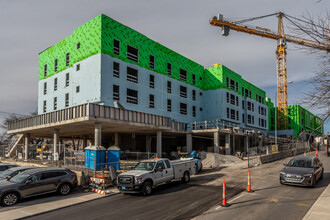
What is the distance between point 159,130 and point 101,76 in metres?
10.7

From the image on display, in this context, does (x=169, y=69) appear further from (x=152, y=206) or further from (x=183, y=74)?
(x=152, y=206)

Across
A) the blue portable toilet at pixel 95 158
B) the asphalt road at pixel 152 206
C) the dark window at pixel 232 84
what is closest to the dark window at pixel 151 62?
the blue portable toilet at pixel 95 158

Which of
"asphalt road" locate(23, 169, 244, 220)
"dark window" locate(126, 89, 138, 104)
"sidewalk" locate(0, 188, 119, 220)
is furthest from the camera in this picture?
"dark window" locate(126, 89, 138, 104)

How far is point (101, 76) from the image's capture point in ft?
99.9

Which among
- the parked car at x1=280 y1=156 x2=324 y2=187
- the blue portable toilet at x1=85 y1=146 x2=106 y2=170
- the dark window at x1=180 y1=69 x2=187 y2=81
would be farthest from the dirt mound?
the dark window at x1=180 y1=69 x2=187 y2=81

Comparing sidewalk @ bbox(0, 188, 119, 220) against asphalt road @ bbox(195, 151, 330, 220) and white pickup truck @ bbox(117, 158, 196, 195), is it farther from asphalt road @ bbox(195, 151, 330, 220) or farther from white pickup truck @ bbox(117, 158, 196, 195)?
asphalt road @ bbox(195, 151, 330, 220)

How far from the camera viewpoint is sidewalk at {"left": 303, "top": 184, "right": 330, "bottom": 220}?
30.6 ft

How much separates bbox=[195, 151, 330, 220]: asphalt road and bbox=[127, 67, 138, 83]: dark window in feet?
78.3

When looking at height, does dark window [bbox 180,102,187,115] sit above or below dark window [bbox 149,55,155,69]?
below

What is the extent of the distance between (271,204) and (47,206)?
36.5 ft

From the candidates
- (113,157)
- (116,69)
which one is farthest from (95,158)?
(116,69)

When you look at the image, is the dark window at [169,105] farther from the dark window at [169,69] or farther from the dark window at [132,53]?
the dark window at [132,53]

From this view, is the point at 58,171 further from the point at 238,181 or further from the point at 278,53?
the point at 278,53

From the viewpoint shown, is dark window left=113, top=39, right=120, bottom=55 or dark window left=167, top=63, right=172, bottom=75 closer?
dark window left=113, top=39, right=120, bottom=55
